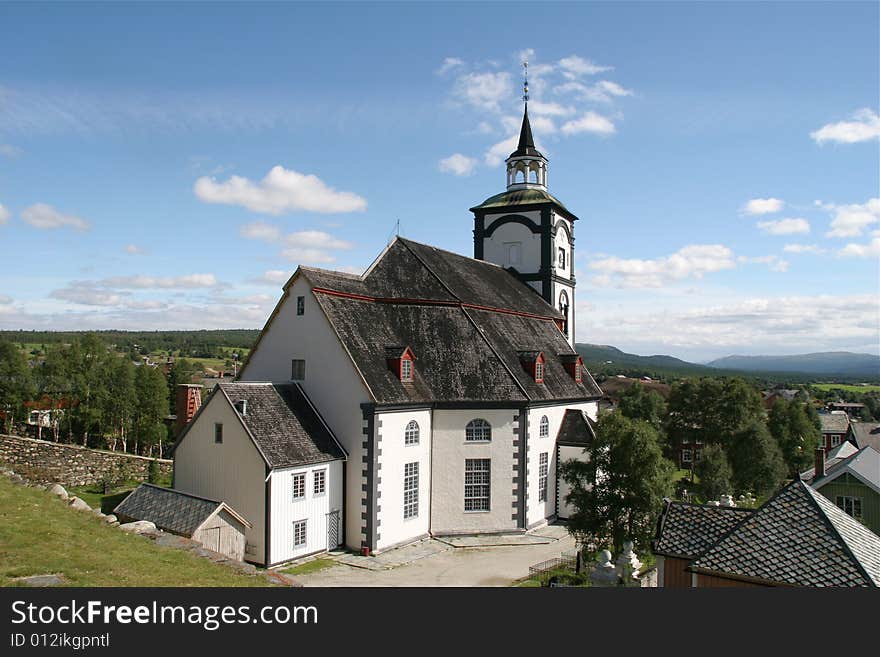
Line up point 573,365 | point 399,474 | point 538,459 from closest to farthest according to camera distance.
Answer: point 399,474, point 538,459, point 573,365

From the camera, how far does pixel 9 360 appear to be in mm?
46938

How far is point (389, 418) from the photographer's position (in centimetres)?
2489

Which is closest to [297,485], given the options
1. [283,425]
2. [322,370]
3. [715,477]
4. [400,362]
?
[283,425]

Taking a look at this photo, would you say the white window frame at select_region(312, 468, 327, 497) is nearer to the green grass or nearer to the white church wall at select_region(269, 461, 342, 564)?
the white church wall at select_region(269, 461, 342, 564)

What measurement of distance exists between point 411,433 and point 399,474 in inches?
67.6

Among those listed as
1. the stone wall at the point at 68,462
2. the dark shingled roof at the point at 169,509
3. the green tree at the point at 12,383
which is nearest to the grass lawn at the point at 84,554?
the dark shingled roof at the point at 169,509

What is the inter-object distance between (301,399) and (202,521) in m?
6.48

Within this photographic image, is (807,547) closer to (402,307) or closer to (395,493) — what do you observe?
(395,493)

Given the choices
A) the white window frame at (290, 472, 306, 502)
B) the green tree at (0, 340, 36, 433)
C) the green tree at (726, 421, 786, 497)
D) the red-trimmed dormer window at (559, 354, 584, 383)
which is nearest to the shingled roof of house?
the red-trimmed dormer window at (559, 354, 584, 383)

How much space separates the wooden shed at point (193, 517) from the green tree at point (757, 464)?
121 feet

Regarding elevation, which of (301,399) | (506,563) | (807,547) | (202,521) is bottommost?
(506,563)

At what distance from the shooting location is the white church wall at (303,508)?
22.0m

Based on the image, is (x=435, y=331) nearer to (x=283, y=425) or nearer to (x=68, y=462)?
(x=283, y=425)

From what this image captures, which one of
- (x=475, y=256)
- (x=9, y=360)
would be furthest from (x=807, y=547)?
(x=9, y=360)
